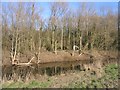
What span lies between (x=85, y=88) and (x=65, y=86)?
1.05 m

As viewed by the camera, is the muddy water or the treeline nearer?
the muddy water

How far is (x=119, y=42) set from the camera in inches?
1431

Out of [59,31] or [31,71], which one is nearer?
[31,71]

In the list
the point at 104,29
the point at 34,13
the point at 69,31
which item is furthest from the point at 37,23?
the point at 104,29

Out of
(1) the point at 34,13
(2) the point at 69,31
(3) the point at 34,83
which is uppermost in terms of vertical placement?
(1) the point at 34,13

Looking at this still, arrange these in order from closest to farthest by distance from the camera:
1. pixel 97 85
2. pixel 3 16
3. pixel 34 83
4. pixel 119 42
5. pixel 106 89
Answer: pixel 106 89
pixel 97 85
pixel 34 83
pixel 3 16
pixel 119 42

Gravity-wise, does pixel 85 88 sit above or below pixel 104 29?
below

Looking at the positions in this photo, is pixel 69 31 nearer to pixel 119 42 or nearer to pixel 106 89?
pixel 119 42

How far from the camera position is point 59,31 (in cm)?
3731

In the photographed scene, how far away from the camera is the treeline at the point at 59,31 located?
98.5 ft

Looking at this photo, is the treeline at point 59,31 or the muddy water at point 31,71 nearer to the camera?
the muddy water at point 31,71

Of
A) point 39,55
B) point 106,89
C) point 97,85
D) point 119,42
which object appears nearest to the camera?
point 106,89

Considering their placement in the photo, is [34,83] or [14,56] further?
[14,56]

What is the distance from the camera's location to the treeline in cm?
3002
